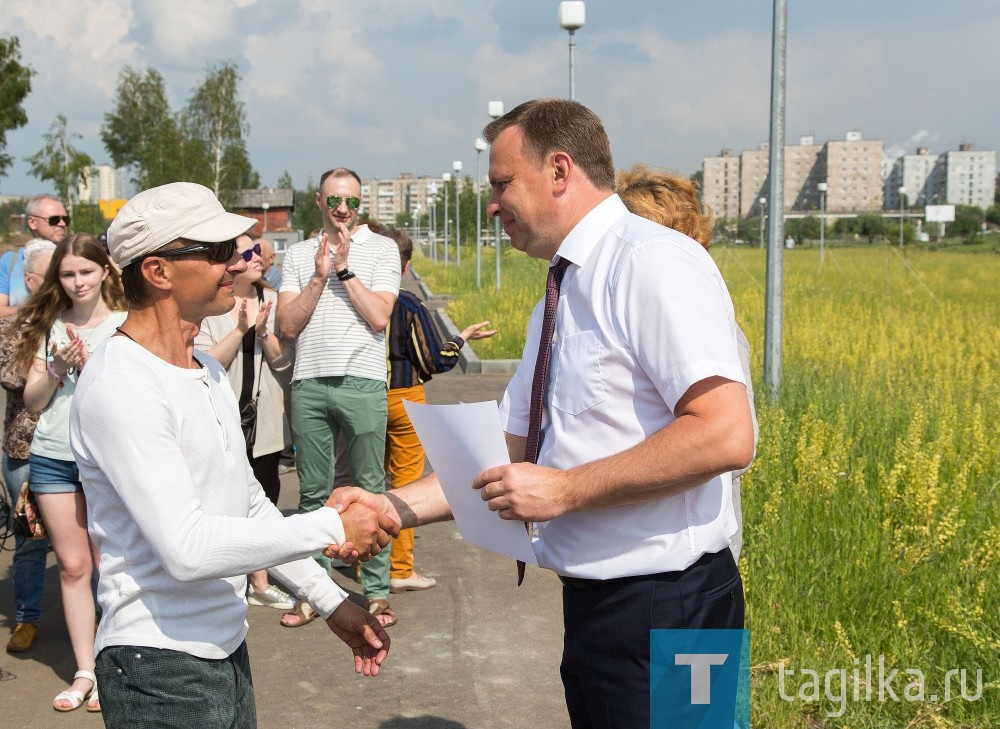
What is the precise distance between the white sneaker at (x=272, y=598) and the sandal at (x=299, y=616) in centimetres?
18

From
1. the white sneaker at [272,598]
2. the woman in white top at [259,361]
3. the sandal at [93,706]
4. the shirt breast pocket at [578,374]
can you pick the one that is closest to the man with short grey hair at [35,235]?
the woman in white top at [259,361]

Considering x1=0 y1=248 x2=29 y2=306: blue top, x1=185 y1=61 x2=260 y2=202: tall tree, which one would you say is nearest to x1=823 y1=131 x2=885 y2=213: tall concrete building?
x1=185 y1=61 x2=260 y2=202: tall tree

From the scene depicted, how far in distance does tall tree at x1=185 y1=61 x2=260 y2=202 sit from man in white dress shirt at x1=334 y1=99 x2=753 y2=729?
60.4 m

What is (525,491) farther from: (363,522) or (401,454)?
(401,454)

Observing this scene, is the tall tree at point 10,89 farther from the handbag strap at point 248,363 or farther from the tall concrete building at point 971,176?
the tall concrete building at point 971,176

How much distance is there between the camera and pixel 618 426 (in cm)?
229

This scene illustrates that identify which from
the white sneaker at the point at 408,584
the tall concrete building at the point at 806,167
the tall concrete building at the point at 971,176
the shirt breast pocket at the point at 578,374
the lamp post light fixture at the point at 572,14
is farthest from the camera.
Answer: the tall concrete building at the point at 971,176

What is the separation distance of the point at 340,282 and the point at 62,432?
153 centimetres

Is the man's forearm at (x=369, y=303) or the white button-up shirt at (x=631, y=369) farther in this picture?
the man's forearm at (x=369, y=303)

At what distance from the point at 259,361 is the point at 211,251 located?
3394 mm

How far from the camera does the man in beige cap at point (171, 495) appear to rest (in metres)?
2.24

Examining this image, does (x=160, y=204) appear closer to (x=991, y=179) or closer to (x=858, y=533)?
(x=858, y=533)

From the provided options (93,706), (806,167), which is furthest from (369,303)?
(806,167)

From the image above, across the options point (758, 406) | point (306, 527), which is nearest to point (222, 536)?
point (306, 527)
